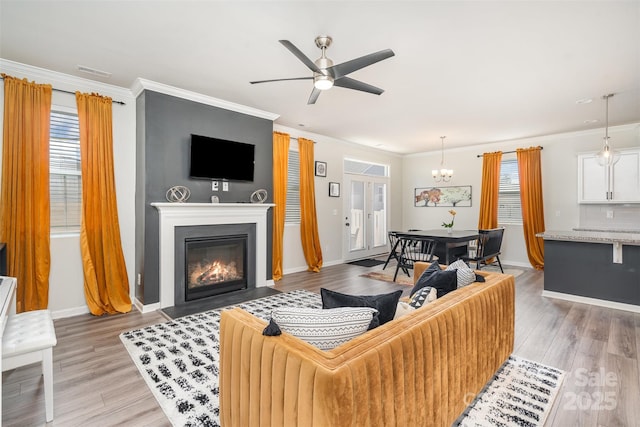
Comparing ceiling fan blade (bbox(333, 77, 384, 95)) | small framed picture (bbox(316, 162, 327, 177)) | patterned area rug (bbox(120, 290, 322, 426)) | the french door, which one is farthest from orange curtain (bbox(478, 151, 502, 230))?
patterned area rug (bbox(120, 290, 322, 426))

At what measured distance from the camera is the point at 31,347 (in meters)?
1.68

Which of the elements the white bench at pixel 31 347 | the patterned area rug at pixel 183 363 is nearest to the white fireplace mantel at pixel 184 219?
the patterned area rug at pixel 183 363

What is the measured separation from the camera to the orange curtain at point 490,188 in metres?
6.44

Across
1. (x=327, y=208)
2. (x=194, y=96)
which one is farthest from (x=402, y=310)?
(x=327, y=208)

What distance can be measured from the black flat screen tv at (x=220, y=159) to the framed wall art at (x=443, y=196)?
5.08 metres

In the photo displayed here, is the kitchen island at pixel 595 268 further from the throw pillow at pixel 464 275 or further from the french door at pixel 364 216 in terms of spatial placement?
the french door at pixel 364 216

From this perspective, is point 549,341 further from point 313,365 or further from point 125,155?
point 125,155

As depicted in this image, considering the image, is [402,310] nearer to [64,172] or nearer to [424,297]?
[424,297]

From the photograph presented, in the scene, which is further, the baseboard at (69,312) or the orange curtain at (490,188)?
the orange curtain at (490,188)

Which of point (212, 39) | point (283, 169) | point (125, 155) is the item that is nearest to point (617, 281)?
point (283, 169)

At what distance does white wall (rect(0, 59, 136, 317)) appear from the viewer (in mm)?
3285

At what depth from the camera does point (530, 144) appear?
20.2ft

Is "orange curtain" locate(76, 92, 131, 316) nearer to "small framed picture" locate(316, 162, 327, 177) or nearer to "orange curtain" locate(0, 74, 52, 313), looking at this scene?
"orange curtain" locate(0, 74, 52, 313)

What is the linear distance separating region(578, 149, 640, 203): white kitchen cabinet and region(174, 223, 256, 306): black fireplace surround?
572cm
